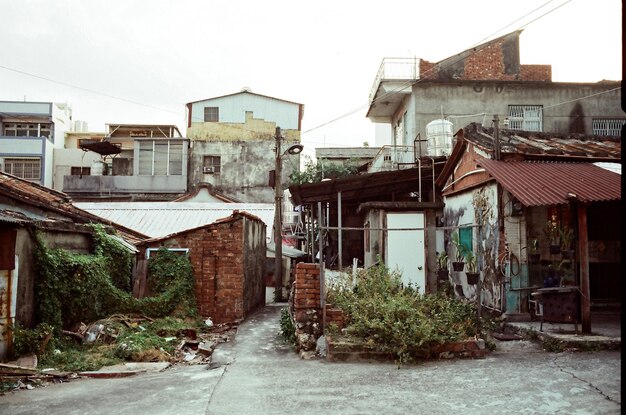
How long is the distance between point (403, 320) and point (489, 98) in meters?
17.1

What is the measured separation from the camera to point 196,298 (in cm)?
1162

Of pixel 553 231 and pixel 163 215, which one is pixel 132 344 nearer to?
pixel 553 231

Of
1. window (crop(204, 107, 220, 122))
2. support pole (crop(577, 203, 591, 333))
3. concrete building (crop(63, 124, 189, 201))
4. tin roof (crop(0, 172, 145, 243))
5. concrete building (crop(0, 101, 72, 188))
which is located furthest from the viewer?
window (crop(204, 107, 220, 122))

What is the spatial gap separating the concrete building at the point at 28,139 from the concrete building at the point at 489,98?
2424cm

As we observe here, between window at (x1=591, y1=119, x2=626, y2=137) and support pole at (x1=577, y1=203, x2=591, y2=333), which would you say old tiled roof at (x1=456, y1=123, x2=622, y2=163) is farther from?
window at (x1=591, y1=119, x2=626, y2=137)

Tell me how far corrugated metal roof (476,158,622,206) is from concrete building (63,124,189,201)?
2493 centimetres

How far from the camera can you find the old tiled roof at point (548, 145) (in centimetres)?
1035

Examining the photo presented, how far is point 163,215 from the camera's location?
1853cm

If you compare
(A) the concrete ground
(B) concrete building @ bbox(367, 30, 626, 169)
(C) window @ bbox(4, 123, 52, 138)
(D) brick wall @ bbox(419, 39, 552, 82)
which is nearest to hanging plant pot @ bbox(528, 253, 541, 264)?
(A) the concrete ground

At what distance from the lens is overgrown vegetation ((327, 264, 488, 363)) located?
713 cm

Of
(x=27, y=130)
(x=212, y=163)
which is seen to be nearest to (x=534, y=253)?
(x=212, y=163)

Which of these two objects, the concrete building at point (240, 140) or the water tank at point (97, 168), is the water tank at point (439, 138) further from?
the water tank at point (97, 168)

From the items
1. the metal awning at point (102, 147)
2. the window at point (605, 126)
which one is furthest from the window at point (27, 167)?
the window at point (605, 126)

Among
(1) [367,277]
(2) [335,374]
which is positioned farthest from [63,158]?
(2) [335,374]
